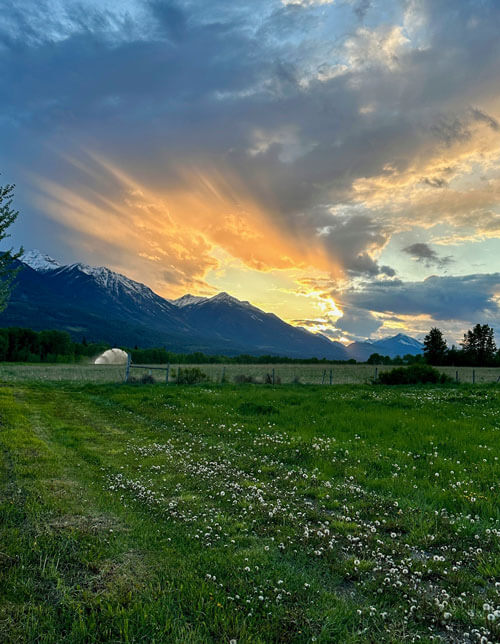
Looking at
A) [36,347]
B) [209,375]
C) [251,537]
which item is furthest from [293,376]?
[36,347]

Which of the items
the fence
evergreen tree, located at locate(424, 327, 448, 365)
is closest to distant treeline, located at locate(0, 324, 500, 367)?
evergreen tree, located at locate(424, 327, 448, 365)

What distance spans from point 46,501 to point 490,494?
12.5 meters

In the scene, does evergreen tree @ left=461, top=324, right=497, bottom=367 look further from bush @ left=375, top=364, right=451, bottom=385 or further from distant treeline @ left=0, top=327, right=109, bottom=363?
distant treeline @ left=0, top=327, right=109, bottom=363

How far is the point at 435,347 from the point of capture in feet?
411

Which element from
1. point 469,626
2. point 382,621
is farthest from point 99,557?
point 469,626

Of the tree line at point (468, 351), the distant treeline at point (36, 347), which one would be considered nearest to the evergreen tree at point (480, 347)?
the tree line at point (468, 351)

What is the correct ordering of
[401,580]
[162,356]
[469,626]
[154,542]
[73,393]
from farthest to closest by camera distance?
[162,356] < [73,393] < [154,542] < [401,580] < [469,626]

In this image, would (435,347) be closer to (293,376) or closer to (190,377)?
(293,376)

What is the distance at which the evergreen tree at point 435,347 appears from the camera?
409ft

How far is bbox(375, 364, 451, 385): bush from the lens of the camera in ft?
164

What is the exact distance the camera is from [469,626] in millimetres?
5469

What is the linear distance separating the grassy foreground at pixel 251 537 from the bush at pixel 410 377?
1332 inches

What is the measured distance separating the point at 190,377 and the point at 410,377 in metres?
31.2

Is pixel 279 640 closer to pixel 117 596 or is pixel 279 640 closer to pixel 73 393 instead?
pixel 117 596
